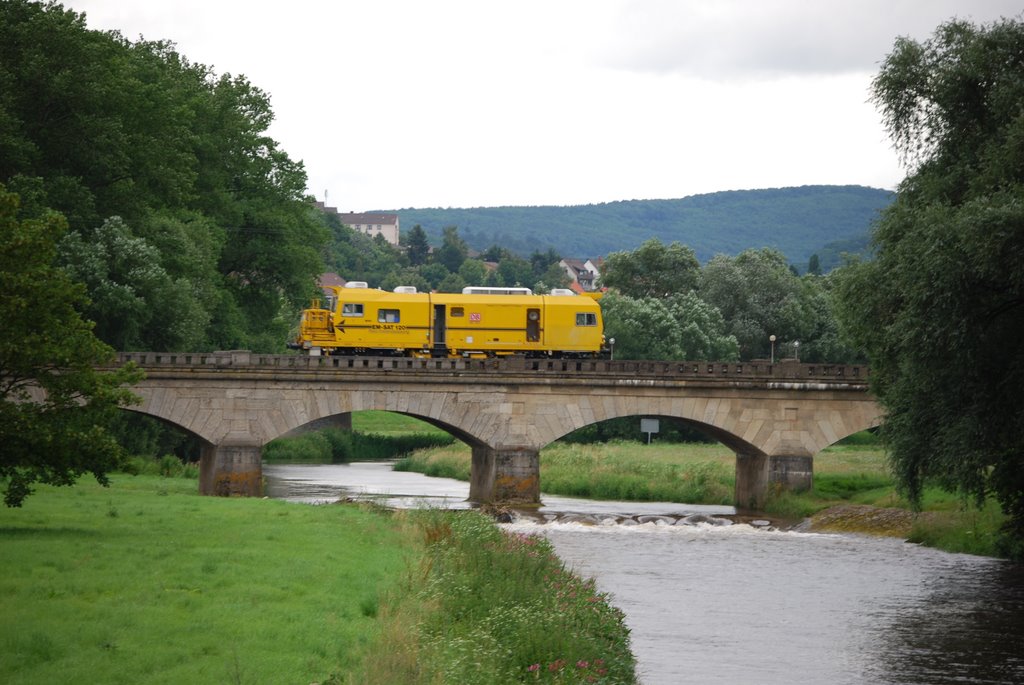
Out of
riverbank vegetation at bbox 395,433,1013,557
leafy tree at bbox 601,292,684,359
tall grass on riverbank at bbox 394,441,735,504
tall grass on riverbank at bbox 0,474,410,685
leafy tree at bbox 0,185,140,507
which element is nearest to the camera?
tall grass on riverbank at bbox 0,474,410,685

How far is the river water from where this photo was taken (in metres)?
27.2

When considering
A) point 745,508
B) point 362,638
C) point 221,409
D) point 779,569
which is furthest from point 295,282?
point 362,638

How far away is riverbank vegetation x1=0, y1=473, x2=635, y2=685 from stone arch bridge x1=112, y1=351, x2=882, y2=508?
24779mm

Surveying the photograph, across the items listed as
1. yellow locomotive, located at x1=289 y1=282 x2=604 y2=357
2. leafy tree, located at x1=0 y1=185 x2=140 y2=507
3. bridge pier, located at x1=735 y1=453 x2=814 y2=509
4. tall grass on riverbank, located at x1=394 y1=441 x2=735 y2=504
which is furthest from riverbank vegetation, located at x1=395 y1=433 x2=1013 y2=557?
leafy tree, located at x1=0 y1=185 x2=140 y2=507

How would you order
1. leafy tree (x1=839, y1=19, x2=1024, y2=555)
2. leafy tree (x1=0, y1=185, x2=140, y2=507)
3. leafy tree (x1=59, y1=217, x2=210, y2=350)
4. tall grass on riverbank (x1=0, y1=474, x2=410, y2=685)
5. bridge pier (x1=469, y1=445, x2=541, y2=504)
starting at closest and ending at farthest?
tall grass on riverbank (x1=0, y1=474, x2=410, y2=685)
leafy tree (x1=0, y1=185, x2=140, y2=507)
leafy tree (x1=839, y1=19, x2=1024, y2=555)
leafy tree (x1=59, y1=217, x2=210, y2=350)
bridge pier (x1=469, y1=445, x2=541, y2=504)

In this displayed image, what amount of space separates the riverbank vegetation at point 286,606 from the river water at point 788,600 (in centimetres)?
255

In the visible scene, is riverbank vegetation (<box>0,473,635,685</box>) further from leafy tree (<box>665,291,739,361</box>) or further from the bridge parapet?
leafy tree (<box>665,291,739,361</box>)

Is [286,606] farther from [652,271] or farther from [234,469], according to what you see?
[652,271]

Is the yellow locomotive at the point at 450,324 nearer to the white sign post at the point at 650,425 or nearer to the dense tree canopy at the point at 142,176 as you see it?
the dense tree canopy at the point at 142,176

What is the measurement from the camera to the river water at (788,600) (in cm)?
2720

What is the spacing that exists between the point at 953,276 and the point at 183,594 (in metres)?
19.9

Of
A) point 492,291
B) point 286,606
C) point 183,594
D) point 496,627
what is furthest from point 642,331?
point 183,594

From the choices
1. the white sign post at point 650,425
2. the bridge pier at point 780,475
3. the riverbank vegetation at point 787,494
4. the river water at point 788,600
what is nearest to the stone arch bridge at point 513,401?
the bridge pier at point 780,475

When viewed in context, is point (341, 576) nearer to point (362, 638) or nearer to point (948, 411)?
point (362, 638)
